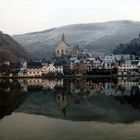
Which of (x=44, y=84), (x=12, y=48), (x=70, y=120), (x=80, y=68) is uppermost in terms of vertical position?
(x=12, y=48)

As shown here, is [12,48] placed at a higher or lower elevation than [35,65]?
higher

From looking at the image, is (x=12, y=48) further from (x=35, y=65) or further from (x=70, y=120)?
(x=70, y=120)

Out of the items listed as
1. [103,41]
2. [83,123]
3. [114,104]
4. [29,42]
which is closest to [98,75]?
[114,104]

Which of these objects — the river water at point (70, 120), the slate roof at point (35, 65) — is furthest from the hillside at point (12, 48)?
the river water at point (70, 120)

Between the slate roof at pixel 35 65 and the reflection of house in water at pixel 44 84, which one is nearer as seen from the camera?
the reflection of house in water at pixel 44 84

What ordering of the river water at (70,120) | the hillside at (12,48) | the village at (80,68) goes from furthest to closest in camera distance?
1. the hillside at (12,48)
2. the village at (80,68)
3. the river water at (70,120)

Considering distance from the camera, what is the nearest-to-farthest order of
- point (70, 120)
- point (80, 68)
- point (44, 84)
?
point (70, 120), point (44, 84), point (80, 68)

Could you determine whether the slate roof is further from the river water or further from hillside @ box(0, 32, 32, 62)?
the river water

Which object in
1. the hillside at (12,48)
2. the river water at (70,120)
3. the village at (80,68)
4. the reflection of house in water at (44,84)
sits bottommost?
the reflection of house in water at (44,84)

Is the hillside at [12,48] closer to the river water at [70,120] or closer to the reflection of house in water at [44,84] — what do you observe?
the reflection of house in water at [44,84]

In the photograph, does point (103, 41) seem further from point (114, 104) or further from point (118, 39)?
point (114, 104)

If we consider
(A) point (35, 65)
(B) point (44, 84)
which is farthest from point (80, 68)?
(B) point (44, 84)

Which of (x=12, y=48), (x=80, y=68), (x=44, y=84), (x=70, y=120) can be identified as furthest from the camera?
(x=12, y=48)

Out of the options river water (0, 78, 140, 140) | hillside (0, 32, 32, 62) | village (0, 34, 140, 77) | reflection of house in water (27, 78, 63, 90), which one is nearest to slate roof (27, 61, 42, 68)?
village (0, 34, 140, 77)
